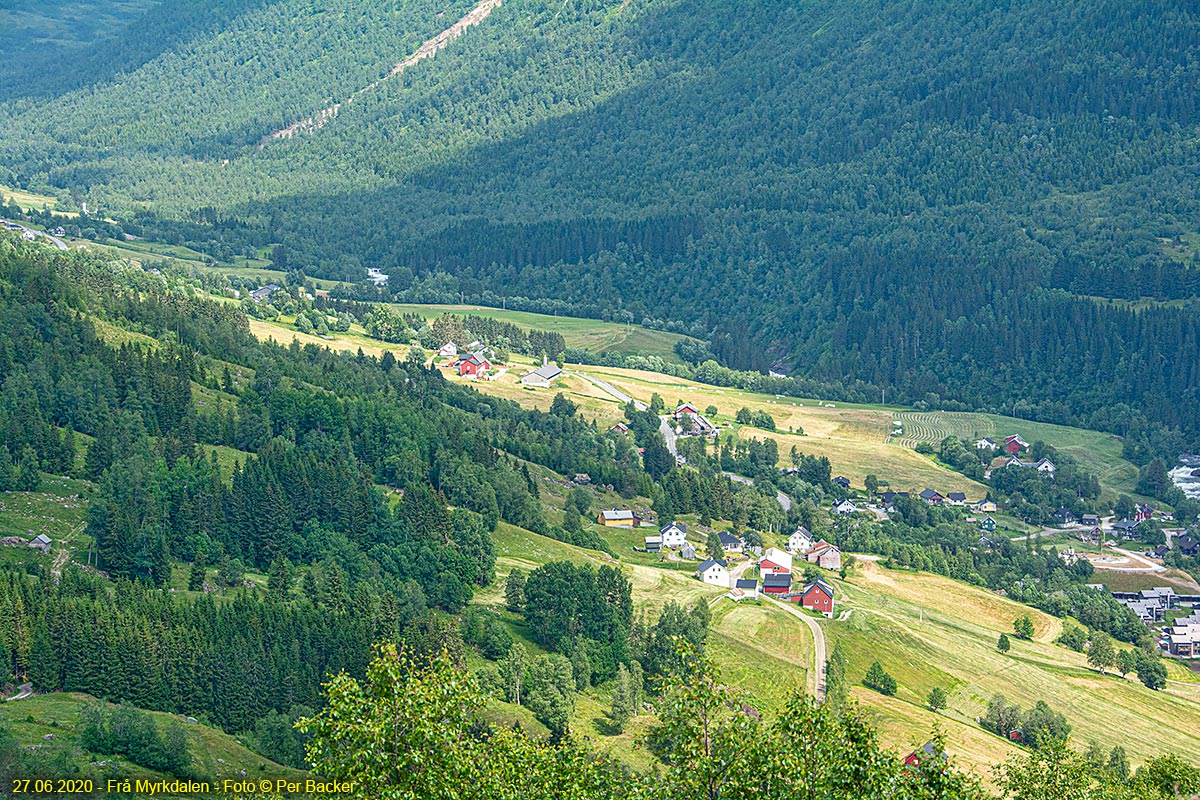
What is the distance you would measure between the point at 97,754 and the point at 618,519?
9947 cm

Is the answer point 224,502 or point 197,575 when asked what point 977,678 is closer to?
point 224,502

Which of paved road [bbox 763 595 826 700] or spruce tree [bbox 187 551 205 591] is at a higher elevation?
spruce tree [bbox 187 551 205 591]

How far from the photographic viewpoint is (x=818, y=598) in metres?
158

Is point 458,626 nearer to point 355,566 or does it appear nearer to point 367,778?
point 355,566

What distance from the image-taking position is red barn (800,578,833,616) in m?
157

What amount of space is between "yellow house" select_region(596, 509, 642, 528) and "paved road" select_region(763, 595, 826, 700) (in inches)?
1073

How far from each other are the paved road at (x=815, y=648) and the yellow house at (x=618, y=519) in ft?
89.4

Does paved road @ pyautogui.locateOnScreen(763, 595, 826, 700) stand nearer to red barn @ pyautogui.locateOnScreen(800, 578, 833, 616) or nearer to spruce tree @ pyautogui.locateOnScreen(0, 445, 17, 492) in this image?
red barn @ pyautogui.locateOnScreen(800, 578, 833, 616)

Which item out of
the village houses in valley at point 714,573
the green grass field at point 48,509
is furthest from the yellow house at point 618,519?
the green grass field at point 48,509

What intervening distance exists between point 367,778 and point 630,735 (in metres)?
62.1

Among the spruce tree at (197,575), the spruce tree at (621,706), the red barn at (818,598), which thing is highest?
the spruce tree at (197,575)

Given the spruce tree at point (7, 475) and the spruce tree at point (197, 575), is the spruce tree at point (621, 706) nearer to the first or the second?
the spruce tree at point (197, 575)

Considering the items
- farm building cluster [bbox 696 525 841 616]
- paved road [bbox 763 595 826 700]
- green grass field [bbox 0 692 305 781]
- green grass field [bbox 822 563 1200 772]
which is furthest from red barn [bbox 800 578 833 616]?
green grass field [bbox 0 692 305 781]

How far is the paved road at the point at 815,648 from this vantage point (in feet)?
439
